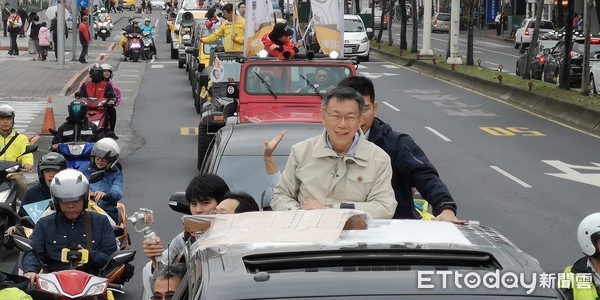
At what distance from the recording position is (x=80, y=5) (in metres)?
51.5

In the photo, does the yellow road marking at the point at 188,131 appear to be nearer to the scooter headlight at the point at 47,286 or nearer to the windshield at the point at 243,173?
the windshield at the point at 243,173

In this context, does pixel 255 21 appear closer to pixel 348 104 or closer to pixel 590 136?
pixel 590 136

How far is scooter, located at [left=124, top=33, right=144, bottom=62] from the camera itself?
158ft

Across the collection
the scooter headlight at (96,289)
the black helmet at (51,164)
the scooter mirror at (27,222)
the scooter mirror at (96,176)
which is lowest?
the scooter mirror at (27,222)

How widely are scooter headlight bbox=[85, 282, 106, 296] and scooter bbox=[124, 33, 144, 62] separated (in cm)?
4035

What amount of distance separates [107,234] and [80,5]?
43490 mm

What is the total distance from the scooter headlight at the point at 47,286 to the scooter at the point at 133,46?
4036 centimetres

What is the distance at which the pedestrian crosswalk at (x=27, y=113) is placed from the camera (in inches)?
966

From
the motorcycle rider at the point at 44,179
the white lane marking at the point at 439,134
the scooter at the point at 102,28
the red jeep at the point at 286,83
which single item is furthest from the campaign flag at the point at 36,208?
the scooter at the point at 102,28

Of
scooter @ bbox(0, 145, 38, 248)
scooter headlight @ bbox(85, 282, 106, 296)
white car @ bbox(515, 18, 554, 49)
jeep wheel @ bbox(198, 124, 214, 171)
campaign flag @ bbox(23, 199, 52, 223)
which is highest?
scooter headlight @ bbox(85, 282, 106, 296)

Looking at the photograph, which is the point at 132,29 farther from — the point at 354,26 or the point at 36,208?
the point at 36,208

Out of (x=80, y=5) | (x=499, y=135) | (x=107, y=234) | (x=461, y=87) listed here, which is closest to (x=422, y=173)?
(x=107, y=234)

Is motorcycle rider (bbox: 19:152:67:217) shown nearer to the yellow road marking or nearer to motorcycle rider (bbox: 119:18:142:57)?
the yellow road marking

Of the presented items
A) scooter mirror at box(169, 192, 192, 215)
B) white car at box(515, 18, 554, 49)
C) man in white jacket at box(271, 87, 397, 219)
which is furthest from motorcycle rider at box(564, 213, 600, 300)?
white car at box(515, 18, 554, 49)
